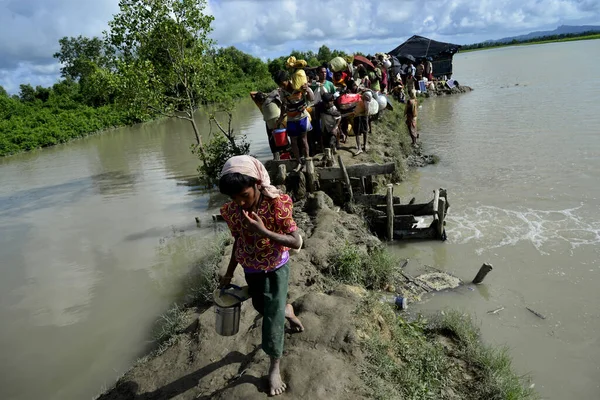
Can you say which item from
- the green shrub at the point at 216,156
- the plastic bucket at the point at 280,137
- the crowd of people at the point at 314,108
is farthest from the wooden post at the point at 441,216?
the green shrub at the point at 216,156

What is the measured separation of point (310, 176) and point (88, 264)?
467 centimetres

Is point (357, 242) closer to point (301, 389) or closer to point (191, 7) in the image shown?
point (301, 389)

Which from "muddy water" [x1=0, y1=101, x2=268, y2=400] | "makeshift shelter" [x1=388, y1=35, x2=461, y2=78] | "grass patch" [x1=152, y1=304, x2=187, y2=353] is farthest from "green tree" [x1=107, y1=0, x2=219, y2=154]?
"makeshift shelter" [x1=388, y1=35, x2=461, y2=78]

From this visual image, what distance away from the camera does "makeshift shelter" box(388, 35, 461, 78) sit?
28.4 metres

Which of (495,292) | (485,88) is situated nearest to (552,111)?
(485,88)

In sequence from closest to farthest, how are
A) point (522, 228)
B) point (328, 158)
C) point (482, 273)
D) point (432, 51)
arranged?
point (482, 273), point (522, 228), point (328, 158), point (432, 51)

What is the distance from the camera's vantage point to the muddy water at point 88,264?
17.2 ft

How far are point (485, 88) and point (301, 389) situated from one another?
104 feet

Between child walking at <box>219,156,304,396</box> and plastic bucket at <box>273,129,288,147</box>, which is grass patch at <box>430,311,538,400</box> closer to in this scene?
child walking at <box>219,156,304,396</box>

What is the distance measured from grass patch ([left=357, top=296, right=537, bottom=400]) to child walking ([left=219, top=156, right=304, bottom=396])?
86 cm

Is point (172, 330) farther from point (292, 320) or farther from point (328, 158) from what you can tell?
point (328, 158)

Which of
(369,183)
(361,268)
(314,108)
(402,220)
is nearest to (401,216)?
(402,220)

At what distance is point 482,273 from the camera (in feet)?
19.5

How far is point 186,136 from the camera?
22.4m
